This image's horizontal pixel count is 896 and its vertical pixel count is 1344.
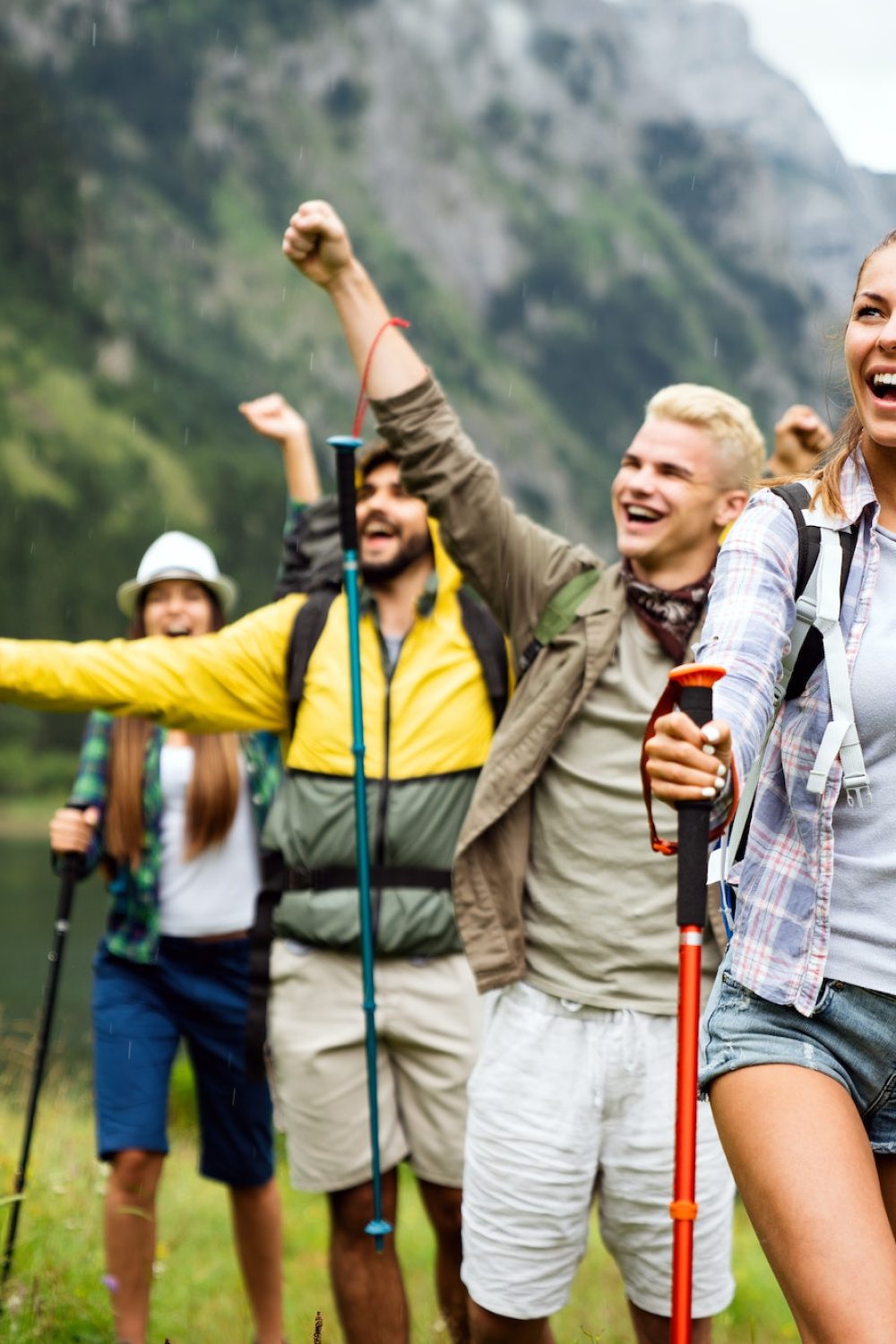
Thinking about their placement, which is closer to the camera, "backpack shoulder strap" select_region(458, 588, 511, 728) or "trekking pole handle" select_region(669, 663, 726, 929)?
"trekking pole handle" select_region(669, 663, 726, 929)

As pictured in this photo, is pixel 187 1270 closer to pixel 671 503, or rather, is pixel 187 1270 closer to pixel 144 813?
pixel 144 813

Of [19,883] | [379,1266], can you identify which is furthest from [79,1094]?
[19,883]

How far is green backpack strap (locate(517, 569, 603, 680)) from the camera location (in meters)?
4.43

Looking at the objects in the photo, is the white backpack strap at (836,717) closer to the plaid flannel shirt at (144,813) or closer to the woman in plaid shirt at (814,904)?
the woman in plaid shirt at (814,904)

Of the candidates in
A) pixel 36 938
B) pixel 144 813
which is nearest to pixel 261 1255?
pixel 144 813

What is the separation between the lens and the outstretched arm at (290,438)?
6441mm

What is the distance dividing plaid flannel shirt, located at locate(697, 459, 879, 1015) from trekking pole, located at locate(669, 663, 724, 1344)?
7 cm

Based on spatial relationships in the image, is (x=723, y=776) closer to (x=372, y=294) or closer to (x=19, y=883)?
(x=372, y=294)

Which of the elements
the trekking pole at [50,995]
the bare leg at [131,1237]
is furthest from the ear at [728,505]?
the bare leg at [131,1237]

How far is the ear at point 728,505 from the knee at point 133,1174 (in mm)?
3075

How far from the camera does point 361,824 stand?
5.00m

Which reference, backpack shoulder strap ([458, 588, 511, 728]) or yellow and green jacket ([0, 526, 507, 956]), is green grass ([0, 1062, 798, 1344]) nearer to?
yellow and green jacket ([0, 526, 507, 956])

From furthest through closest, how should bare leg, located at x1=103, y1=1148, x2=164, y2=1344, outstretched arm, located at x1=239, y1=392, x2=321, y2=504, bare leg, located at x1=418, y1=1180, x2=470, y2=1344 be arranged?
outstretched arm, located at x1=239, y1=392, x2=321, y2=504 < bare leg, located at x1=103, y1=1148, x2=164, y2=1344 < bare leg, located at x1=418, y1=1180, x2=470, y2=1344

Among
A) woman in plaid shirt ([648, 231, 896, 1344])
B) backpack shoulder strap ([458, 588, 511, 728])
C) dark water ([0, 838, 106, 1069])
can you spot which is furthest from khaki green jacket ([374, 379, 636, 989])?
dark water ([0, 838, 106, 1069])
